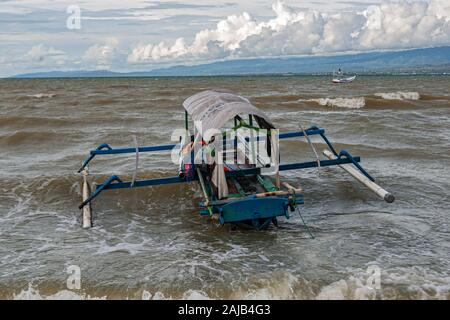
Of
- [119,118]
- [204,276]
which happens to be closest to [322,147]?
[204,276]

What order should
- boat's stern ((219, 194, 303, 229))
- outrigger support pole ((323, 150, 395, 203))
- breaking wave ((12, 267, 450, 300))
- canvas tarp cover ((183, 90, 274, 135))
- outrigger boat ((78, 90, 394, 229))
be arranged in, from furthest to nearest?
1. outrigger support pole ((323, 150, 395, 203))
2. canvas tarp cover ((183, 90, 274, 135))
3. outrigger boat ((78, 90, 394, 229))
4. boat's stern ((219, 194, 303, 229))
5. breaking wave ((12, 267, 450, 300))

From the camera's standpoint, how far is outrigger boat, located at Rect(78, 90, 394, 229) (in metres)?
8.89

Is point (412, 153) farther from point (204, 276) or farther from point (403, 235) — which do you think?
point (204, 276)

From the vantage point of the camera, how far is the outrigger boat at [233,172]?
29.2ft

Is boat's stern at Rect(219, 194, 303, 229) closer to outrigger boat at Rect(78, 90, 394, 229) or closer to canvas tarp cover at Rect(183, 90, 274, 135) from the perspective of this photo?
outrigger boat at Rect(78, 90, 394, 229)

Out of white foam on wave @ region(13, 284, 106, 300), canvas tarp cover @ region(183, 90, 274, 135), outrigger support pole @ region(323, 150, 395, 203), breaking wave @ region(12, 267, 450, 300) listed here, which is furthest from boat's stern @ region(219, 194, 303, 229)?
outrigger support pole @ region(323, 150, 395, 203)

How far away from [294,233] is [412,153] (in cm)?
1033

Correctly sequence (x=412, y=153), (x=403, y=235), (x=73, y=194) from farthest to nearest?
1. (x=412, y=153)
2. (x=73, y=194)
3. (x=403, y=235)

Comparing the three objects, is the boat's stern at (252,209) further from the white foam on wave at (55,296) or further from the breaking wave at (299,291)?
the white foam on wave at (55,296)

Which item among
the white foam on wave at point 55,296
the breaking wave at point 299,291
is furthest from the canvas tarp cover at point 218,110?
the white foam on wave at point 55,296
